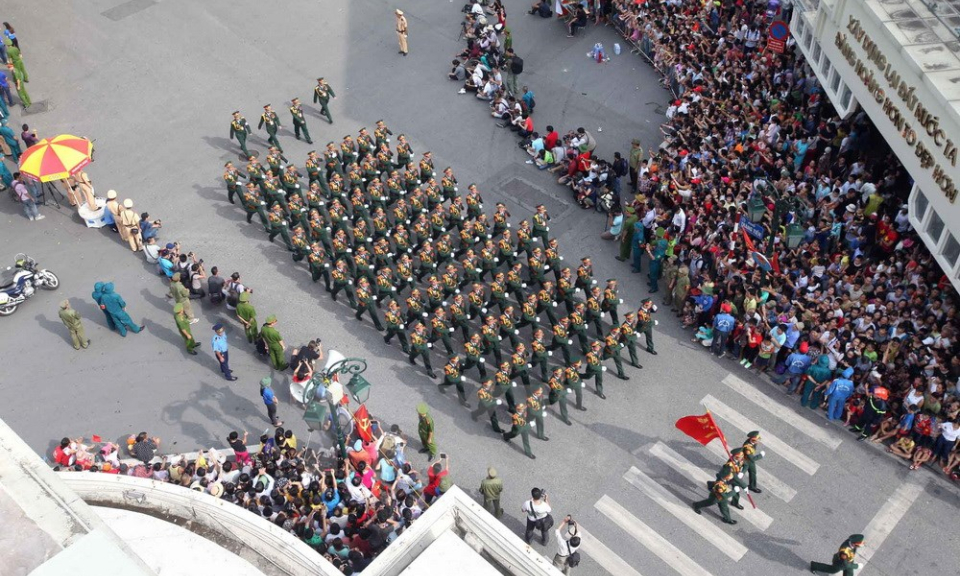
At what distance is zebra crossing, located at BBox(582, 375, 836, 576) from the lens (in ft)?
61.0

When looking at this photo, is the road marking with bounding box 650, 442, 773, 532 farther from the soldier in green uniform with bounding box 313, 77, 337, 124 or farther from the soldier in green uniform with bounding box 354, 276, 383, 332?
the soldier in green uniform with bounding box 313, 77, 337, 124

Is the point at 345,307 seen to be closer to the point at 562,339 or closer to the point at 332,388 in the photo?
the point at 562,339

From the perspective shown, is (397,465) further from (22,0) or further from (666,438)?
(22,0)

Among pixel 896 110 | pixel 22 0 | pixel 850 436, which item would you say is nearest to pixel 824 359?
pixel 850 436

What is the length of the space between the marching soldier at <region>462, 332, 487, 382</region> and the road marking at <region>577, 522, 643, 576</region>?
13.8 feet

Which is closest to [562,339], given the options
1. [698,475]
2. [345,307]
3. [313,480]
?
[698,475]

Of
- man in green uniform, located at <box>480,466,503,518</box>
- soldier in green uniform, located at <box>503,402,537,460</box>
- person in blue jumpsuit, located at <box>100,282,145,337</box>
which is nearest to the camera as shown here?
man in green uniform, located at <box>480,466,503,518</box>

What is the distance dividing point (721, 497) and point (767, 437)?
2.59m

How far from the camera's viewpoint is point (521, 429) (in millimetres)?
19828

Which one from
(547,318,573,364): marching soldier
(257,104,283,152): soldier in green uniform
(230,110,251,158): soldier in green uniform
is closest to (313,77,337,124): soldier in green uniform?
(257,104,283,152): soldier in green uniform

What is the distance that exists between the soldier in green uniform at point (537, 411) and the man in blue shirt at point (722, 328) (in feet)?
13.4

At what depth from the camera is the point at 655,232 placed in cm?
2359

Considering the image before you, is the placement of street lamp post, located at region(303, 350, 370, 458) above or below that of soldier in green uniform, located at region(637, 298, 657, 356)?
above

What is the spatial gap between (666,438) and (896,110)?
8119 mm
